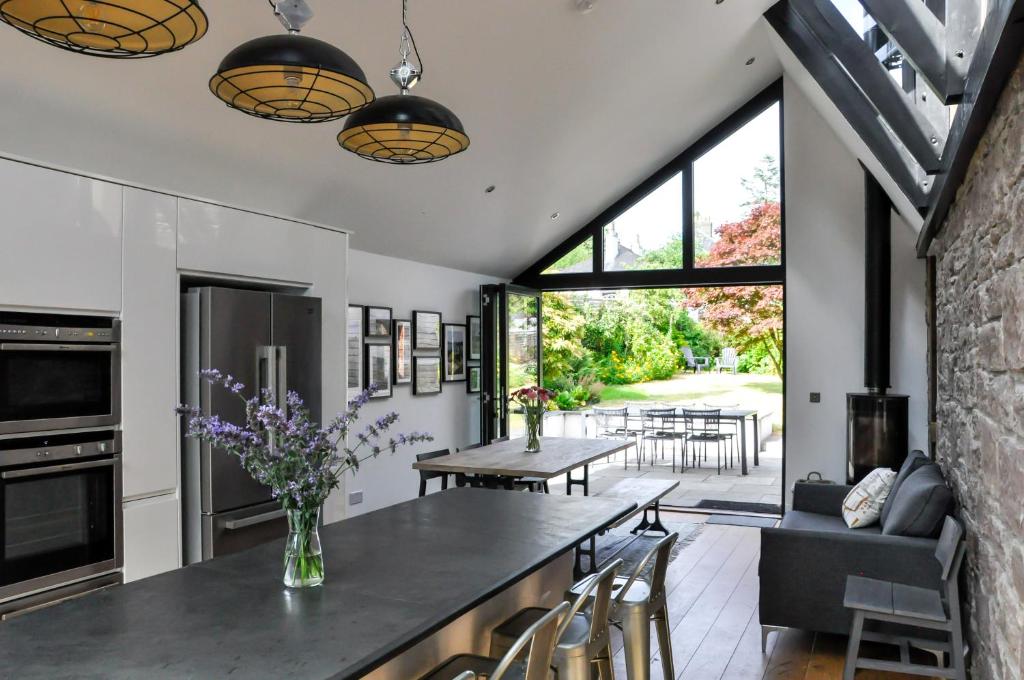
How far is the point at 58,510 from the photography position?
3.36m

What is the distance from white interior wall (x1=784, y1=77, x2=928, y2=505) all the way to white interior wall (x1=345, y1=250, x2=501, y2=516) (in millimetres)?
3208

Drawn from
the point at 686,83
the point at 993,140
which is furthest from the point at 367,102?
the point at 686,83

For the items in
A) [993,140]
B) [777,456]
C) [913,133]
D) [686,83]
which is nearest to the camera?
[993,140]

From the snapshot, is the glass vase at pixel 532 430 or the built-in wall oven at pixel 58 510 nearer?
the built-in wall oven at pixel 58 510

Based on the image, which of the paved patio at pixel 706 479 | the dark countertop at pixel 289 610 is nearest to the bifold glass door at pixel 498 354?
the paved patio at pixel 706 479

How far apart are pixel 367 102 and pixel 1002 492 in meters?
2.29

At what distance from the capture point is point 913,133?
373 centimetres

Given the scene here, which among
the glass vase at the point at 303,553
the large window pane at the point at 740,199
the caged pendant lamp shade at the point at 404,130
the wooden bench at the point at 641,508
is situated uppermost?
the large window pane at the point at 740,199

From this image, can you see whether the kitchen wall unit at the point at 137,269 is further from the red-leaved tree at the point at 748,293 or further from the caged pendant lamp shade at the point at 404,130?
the red-leaved tree at the point at 748,293

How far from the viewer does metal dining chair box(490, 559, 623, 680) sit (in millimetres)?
2209

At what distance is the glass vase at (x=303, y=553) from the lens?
2119 millimetres

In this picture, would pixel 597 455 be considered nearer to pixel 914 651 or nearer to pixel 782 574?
pixel 782 574

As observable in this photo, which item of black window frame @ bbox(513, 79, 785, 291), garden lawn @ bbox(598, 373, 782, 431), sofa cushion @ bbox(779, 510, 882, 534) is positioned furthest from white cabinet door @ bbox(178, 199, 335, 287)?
garden lawn @ bbox(598, 373, 782, 431)

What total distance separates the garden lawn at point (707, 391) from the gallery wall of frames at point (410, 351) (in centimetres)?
724
